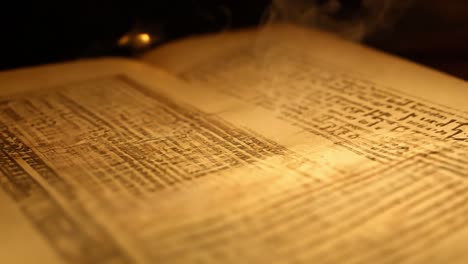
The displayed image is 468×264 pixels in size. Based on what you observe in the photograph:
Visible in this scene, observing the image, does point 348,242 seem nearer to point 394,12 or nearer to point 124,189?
point 124,189

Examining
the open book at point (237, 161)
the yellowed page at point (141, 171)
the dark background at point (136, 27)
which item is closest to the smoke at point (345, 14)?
the dark background at point (136, 27)

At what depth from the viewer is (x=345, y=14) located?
1175 mm

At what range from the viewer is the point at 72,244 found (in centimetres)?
48

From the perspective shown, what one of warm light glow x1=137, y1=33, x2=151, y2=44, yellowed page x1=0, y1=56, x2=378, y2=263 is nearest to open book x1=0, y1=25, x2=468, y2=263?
yellowed page x1=0, y1=56, x2=378, y2=263

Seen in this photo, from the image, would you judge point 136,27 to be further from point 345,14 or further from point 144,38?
point 345,14

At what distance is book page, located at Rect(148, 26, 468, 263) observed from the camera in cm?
49

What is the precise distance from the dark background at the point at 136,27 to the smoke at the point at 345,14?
0.01m

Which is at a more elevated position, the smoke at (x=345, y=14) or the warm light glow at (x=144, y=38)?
the smoke at (x=345, y=14)

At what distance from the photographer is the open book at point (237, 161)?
0.48m

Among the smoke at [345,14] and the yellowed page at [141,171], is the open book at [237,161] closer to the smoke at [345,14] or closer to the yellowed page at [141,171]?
the yellowed page at [141,171]

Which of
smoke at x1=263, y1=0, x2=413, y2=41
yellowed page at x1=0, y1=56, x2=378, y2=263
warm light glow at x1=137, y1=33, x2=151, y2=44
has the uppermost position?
smoke at x1=263, y1=0, x2=413, y2=41

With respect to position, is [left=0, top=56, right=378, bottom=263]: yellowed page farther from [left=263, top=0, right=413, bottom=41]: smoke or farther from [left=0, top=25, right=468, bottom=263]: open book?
[left=263, top=0, right=413, bottom=41]: smoke

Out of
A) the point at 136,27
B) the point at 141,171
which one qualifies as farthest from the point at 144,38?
the point at 141,171

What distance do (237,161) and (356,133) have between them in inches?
7.1
